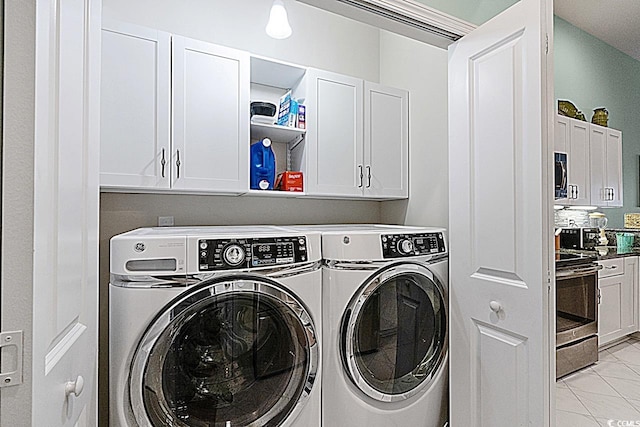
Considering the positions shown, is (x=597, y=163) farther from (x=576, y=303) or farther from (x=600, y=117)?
(x=576, y=303)

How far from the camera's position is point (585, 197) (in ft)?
13.0

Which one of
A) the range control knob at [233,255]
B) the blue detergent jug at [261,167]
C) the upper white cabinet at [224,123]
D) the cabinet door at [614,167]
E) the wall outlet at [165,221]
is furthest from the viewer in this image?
the cabinet door at [614,167]

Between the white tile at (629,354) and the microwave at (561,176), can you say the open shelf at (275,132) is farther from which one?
the white tile at (629,354)

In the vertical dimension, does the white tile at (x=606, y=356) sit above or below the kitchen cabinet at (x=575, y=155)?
below

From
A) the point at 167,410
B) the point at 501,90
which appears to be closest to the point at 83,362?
the point at 167,410

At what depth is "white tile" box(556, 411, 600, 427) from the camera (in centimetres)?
224

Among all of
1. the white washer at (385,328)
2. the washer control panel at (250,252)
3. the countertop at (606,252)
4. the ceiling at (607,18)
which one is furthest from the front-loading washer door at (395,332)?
the ceiling at (607,18)

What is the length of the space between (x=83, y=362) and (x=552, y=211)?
163 cm

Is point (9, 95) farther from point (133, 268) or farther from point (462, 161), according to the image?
point (462, 161)

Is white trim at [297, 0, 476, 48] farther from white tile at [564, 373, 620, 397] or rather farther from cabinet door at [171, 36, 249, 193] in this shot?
white tile at [564, 373, 620, 397]

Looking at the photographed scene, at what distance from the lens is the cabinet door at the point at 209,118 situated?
6.43 feet

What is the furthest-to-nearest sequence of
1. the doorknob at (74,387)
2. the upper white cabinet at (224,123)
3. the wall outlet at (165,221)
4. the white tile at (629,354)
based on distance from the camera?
1. the white tile at (629,354)
2. the wall outlet at (165,221)
3. the upper white cabinet at (224,123)
4. the doorknob at (74,387)

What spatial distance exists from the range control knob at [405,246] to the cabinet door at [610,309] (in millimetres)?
2644

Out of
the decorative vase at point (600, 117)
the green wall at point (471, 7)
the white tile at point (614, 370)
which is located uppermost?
the decorative vase at point (600, 117)
